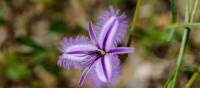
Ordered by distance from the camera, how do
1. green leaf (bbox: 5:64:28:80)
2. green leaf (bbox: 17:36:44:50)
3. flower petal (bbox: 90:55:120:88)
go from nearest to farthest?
flower petal (bbox: 90:55:120:88) < green leaf (bbox: 17:36:44:50) < green leaf (bbox: 5:64:28:80)

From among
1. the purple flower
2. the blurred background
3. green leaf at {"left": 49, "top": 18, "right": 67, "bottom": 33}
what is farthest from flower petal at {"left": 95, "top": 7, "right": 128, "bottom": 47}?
green leaf at {"left": 49, "top": 18, "right": 67, "bottom": 33}

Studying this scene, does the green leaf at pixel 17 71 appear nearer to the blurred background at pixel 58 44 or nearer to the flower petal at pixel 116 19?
the blurred background at pixel 58 44

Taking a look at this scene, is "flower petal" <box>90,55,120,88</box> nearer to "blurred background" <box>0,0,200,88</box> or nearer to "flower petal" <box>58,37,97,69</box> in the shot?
"flower petal" <box>58,37,97,69</box>

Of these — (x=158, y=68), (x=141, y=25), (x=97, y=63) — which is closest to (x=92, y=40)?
(x=97, y=63)

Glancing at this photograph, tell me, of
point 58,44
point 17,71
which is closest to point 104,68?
point 17,71

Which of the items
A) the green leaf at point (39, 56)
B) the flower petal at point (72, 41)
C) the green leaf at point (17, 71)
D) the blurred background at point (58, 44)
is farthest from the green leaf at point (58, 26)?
the flower petal at point (72, 41)

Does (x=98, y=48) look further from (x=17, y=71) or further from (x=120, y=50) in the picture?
(x=17, y=71)

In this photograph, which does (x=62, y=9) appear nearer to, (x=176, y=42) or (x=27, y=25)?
(x=27, y=25)
